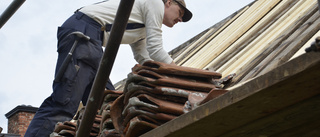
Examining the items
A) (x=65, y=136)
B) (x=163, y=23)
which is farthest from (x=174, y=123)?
(x=163, y=23)

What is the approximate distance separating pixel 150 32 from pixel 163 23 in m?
0.53

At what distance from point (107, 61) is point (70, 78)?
219 cm

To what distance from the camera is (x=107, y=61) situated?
290cm

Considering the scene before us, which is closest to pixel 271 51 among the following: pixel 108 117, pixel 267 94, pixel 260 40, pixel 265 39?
pixel 265 39

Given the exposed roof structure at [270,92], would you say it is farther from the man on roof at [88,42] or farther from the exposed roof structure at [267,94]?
the man on roof at [88,42]

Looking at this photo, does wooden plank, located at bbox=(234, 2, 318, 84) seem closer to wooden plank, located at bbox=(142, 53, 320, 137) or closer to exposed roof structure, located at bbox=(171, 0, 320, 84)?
exposed roof structure, located at bbox=(171, 0, 320, 84)

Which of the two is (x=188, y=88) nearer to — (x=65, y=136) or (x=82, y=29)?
(x=65, y=136)

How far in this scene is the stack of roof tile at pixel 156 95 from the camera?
11.2 ft

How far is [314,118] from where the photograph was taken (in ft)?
9.51

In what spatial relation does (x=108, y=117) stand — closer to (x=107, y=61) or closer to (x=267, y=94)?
(x=107, y=61)

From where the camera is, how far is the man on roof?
4.97 metres

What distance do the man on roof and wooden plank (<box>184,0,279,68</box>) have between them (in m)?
0.45

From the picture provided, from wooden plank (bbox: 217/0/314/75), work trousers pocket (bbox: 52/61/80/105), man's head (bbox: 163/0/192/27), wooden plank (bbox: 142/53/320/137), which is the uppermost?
man's head (bbox: 163/0/192/27)

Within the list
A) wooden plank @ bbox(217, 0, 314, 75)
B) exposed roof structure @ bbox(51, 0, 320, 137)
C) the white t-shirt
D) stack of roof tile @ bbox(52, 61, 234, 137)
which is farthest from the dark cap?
stack of roof tile @ bbox(52, 61, 234, 137)
